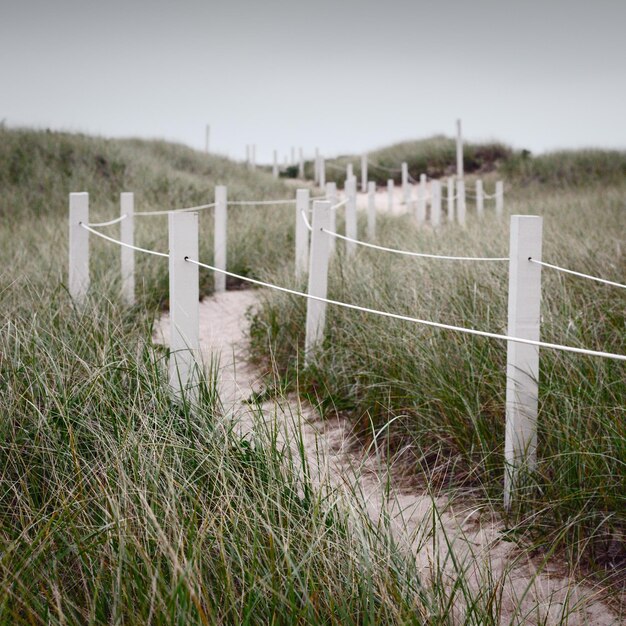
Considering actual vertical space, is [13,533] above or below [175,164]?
below

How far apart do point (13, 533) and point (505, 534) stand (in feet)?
6.18

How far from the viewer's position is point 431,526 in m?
3.38

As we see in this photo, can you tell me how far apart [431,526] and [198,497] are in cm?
133

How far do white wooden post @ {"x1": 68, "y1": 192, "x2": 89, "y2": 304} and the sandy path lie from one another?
1.36 meters

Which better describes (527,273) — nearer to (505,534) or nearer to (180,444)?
(505,534)

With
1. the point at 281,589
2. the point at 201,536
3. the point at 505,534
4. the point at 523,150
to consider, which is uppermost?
the point at 523,150

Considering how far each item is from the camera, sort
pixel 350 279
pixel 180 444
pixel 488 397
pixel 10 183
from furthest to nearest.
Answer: pixel 10 183 < pixel 350 279 < pixel 488 397 < pixel 180 444

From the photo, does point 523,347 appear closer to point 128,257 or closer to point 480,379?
point 480,379

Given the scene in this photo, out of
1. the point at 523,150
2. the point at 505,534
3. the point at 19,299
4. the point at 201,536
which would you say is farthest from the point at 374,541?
the point at 523,150

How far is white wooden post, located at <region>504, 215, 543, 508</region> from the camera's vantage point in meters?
3.35

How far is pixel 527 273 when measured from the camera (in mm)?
3363

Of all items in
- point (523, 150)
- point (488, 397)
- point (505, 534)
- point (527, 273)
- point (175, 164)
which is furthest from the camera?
point (523, 150)

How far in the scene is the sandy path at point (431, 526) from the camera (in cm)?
247

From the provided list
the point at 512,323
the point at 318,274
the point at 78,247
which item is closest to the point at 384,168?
the point at 78,247
